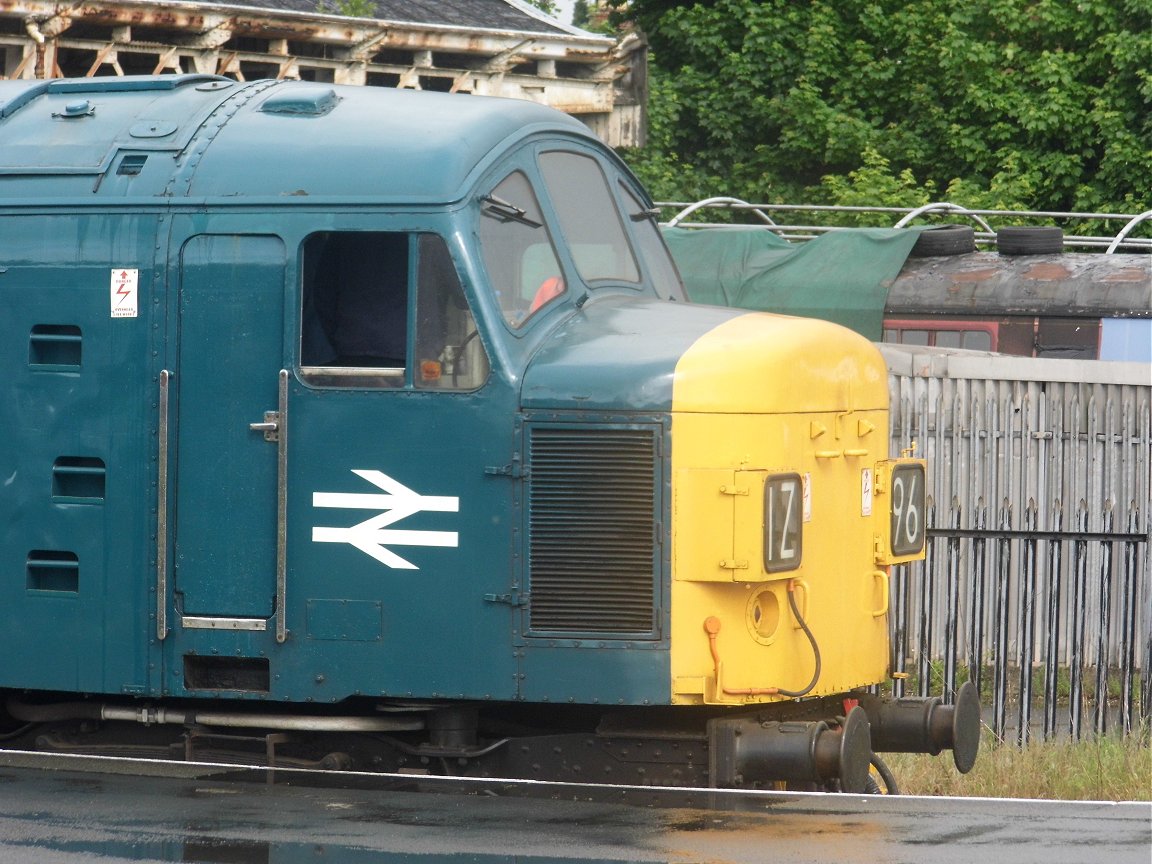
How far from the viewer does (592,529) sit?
6164mm

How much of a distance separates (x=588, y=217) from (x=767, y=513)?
1.76 metres

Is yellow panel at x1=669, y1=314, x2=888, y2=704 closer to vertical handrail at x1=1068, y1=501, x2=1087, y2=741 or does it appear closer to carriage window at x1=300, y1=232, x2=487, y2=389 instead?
carriage window at x1=300, y1=232, x2=487, y2=389

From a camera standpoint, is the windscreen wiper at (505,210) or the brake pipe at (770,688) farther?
the windscreen wiper at (505,210)

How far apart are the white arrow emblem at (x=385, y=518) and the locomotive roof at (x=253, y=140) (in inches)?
42.6

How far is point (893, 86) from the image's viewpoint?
2884 cm

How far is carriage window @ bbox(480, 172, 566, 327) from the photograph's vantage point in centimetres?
645

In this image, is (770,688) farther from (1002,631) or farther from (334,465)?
(1002,631)

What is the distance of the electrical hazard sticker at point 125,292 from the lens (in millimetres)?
6602

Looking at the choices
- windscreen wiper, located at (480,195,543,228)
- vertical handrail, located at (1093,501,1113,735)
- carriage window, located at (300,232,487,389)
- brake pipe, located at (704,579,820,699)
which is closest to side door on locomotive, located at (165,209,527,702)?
carriage window, located at (300,232,487,389)

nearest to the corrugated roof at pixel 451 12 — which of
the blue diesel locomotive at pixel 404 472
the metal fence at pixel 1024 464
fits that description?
the metal fence at pixel 1024 464

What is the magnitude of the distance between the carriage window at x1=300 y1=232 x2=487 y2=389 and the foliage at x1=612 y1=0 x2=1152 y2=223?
20.0 meters

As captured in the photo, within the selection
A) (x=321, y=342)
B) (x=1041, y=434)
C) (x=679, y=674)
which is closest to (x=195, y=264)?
(x=321, y=342)

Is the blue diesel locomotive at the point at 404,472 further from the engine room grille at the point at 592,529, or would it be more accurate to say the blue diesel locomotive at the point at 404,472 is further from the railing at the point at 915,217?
the railing at the point at 915,217

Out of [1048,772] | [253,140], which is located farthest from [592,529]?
A: [1048,772]
